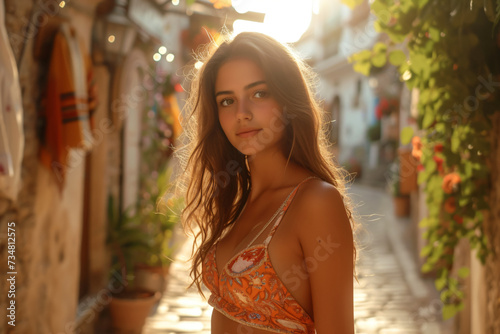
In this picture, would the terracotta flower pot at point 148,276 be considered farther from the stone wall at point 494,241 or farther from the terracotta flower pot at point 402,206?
the terracotta flower pot at point 402,206

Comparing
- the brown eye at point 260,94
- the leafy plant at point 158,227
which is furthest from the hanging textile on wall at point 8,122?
the leafy plant at point 158,227

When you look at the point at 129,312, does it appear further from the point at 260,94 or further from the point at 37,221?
the point at 260,94

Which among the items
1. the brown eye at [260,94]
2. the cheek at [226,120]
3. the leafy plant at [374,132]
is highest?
the brown eye at [260,94]

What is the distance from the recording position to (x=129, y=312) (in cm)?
516

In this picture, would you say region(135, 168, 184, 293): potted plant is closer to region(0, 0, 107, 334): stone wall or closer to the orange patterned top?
region(0, 0, 107, 334): stone wall

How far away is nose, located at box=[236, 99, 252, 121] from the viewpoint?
1782 millimetres

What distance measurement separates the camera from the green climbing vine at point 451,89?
2.27 metres

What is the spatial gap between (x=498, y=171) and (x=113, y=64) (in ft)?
14.0

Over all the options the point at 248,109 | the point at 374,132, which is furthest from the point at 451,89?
the point at 374,132

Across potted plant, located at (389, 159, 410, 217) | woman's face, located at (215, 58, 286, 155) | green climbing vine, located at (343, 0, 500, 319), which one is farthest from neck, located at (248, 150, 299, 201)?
potted plant, located at (389, 159, 410, 217)

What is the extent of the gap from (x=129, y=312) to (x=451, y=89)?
12.8 ft

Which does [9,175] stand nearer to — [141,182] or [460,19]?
[460,19]

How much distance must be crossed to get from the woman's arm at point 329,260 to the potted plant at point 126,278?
394 cm

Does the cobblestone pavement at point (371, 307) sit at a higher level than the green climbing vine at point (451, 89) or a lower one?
lower
